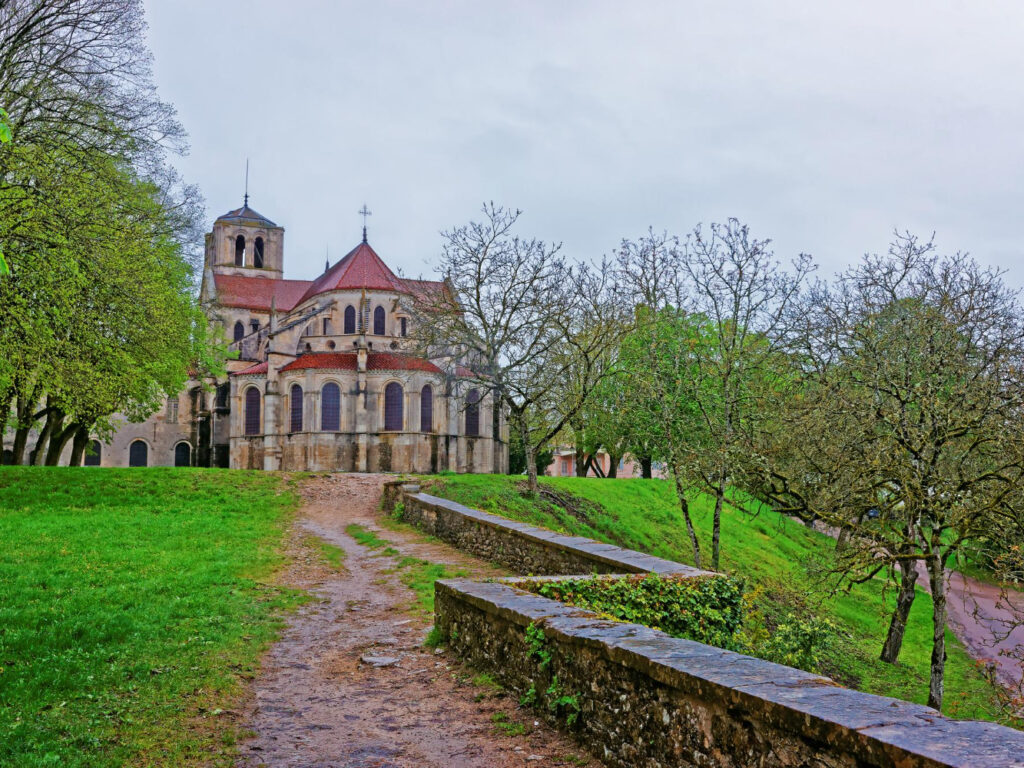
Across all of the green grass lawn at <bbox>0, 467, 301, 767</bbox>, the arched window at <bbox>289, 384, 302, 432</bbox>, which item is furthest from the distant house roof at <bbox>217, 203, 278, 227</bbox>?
the green grass lawn at <bbox>0, 467, 301, 767</bbox>

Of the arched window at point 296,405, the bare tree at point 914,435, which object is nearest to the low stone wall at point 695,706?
the bare tree at point 914,435

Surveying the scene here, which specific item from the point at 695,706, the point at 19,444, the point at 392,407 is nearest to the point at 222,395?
the point at 392,407

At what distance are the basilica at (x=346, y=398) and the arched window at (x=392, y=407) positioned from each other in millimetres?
52

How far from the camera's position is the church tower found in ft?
210

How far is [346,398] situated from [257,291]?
2262 cm

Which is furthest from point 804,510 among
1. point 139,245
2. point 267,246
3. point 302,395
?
point 267,246

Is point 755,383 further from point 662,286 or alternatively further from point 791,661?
point 791,661

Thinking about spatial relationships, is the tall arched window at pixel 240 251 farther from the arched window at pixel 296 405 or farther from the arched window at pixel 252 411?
the arched window at pixel 296 405

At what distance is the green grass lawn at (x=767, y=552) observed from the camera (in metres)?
16.9

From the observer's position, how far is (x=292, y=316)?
1948 inches

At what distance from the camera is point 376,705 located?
21.7 feet

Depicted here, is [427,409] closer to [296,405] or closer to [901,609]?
[296,405]

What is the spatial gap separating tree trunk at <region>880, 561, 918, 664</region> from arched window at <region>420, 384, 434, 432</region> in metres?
27.6

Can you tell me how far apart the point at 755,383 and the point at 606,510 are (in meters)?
10.6
